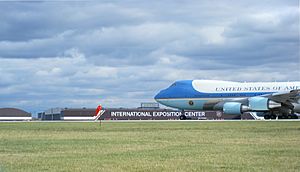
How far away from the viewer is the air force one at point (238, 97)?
59906 mm

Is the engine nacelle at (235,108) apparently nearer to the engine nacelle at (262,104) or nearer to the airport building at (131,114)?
the engine nacelle at (262,104)

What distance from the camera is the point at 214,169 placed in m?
12.5

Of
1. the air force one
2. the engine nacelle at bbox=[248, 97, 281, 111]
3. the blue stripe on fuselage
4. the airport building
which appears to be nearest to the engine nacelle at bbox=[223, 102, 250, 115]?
the air force one

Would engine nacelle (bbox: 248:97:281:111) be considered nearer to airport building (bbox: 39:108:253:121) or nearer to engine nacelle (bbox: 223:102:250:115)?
engine nacelle (bbox: 223:102:250:115)

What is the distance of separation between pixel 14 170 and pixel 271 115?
174 feet

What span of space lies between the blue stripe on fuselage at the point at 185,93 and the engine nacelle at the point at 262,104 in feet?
6.69

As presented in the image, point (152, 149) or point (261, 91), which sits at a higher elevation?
point (261, 91)

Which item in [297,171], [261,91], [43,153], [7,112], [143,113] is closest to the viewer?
[297,171]

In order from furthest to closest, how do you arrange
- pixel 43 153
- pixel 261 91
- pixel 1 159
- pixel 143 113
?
pixel 143 113 < pixel 261 91 < pixel 43 153 < pixel 1 159

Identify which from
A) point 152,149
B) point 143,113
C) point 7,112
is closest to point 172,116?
point 143,113

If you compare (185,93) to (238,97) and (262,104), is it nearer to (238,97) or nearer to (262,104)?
(238,97)

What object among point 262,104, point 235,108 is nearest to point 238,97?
point 235,108

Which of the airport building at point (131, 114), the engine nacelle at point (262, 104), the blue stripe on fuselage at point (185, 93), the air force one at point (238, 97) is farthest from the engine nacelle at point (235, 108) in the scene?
the airport building at point (131, 114)

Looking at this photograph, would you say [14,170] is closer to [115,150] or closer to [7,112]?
[115,150]
